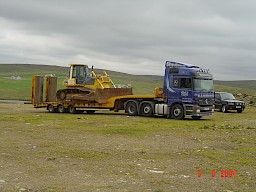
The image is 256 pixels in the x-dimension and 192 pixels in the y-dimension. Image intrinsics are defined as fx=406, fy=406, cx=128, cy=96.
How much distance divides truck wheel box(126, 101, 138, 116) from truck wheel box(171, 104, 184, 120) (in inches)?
107

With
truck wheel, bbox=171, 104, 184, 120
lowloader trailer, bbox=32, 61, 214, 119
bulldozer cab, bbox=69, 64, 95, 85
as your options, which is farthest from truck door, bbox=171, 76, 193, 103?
bulldozer cab, bbox=69, 64, 95, 85

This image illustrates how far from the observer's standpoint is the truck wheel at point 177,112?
23.3 meters

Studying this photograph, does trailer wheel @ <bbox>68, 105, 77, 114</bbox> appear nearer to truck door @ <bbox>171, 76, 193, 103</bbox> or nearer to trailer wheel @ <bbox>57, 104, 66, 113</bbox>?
trailer wheel @ <bbox>57, 104, 66, 113</bbox>

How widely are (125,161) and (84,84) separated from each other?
1831 cm

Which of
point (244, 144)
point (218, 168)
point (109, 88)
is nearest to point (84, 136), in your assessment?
point (244, 144)

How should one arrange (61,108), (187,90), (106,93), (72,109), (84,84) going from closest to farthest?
(187,90)
(106,93)
(72,109)
(84,84)
(61,108)

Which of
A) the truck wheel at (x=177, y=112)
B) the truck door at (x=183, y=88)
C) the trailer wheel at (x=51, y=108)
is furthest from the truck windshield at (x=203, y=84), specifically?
the trailer wheel at (x=51, y=108)

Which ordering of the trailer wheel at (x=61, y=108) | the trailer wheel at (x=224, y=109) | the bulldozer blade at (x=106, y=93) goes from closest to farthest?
the bulldozer blade at (x=106, y=93)
the trailer wheel at (x=61, y=108)
the trailer wheel at (x=224, y=109)

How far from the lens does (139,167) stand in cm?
898

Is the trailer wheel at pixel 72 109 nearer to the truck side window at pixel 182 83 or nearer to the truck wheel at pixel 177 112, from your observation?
the truck wheel at pixel 177 112

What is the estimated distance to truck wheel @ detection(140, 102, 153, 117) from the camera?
81.1 ft

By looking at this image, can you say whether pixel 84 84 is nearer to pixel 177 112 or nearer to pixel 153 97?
pixel 153 97

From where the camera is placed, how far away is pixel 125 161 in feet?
31.7
